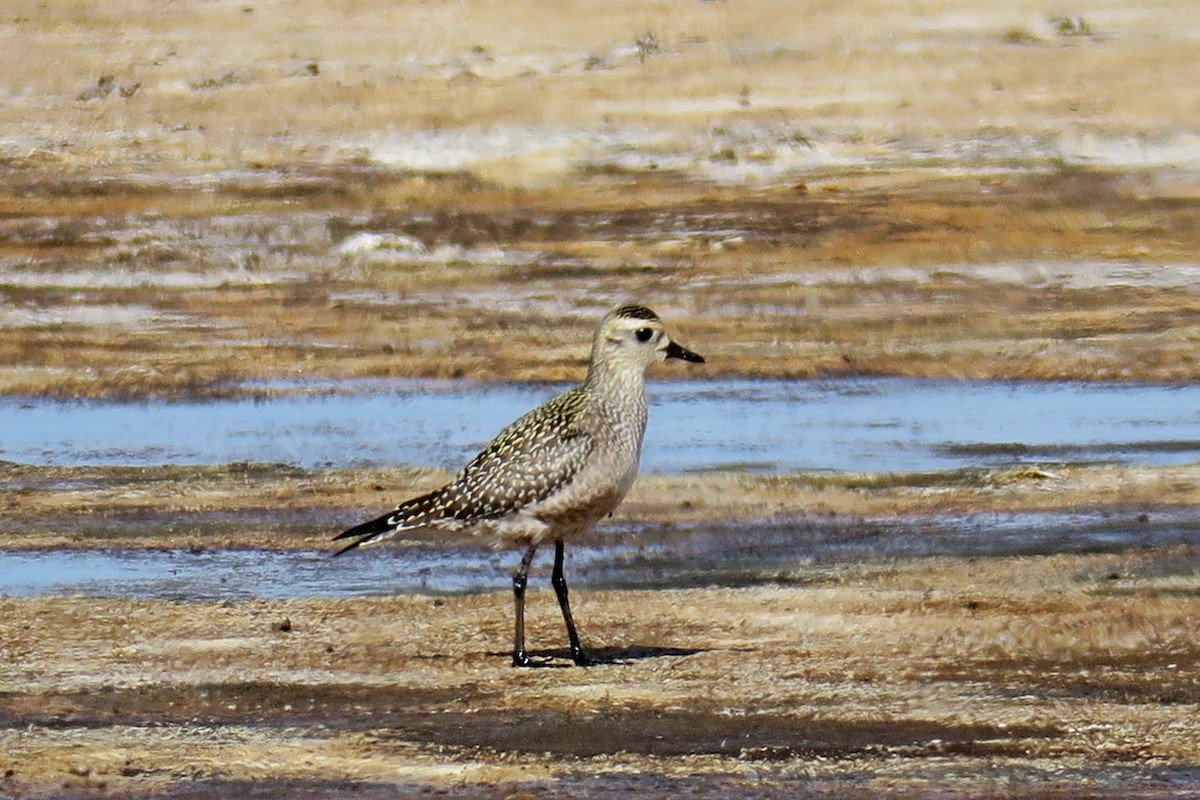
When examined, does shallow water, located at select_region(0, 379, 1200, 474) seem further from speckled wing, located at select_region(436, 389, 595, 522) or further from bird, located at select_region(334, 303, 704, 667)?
speckled wing, located at select_region(436, 389, 595, 522)

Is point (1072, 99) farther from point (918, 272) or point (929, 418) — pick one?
point (929, 418)

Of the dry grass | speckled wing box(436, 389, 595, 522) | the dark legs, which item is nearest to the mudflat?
the dry grass

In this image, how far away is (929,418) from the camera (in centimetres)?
1800

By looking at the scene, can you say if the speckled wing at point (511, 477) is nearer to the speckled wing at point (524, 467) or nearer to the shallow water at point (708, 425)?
the speckled wing at point (524, 467)

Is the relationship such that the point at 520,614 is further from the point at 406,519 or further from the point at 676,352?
the point at 676,352

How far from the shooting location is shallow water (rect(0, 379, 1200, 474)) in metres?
16.3

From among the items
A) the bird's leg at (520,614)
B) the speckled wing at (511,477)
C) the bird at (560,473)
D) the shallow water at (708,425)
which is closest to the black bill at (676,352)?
the bird at (560,473)

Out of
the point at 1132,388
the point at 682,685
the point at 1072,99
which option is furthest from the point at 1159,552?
the point at 1072,99

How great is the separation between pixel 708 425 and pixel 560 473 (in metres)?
6.97

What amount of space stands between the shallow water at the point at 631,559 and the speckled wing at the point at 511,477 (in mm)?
1447

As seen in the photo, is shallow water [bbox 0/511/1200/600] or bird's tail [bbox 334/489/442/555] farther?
shallow water [bbox 0/511/1200/600]

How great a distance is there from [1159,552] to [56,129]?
76.1 ft

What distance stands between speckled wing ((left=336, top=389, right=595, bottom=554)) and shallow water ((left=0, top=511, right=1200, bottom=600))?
1.45 metres

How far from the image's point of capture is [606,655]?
11133 millimetres
